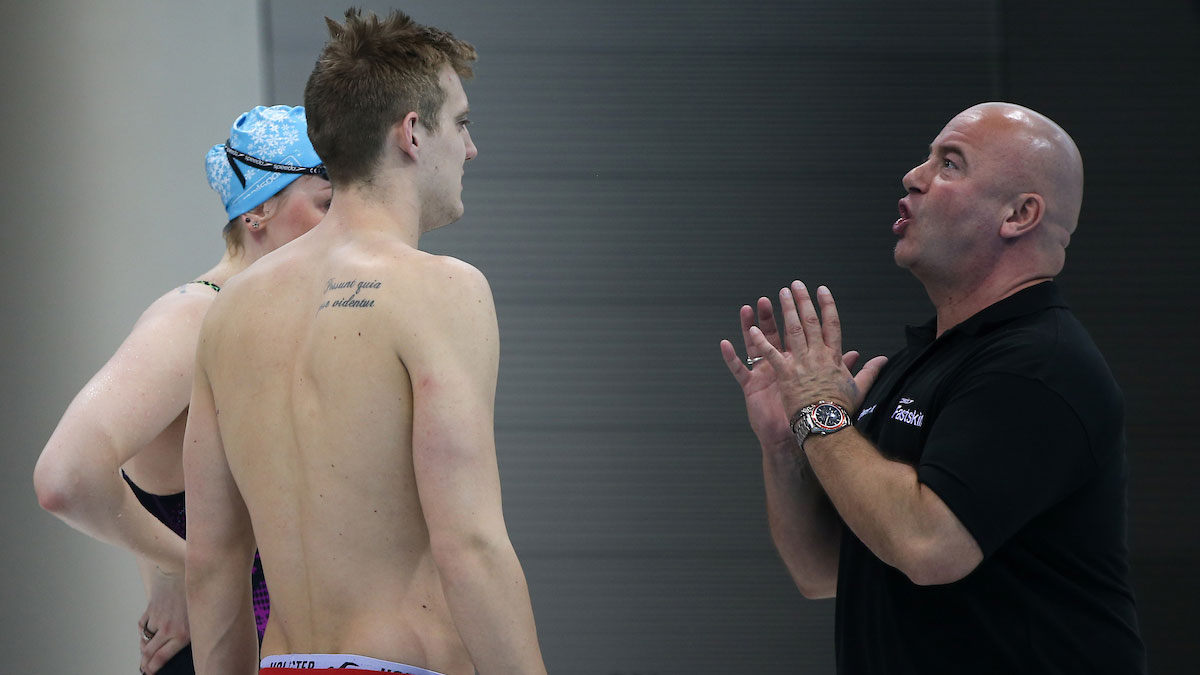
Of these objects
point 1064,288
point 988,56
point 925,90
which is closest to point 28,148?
point 925,90

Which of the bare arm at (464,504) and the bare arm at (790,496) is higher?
the bare arm at (464,504)

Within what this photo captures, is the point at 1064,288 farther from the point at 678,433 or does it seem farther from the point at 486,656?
the point at 486,656

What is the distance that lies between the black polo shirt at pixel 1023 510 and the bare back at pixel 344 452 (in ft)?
2.26

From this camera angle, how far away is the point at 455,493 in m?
1.32

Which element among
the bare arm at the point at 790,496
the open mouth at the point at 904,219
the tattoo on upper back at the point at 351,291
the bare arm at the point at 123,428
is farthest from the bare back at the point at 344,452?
the open mouth at the point at 904,219

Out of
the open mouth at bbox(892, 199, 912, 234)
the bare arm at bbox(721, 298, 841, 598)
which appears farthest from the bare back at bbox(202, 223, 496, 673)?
the open mouth at bbox(892, 199, 912, 234)

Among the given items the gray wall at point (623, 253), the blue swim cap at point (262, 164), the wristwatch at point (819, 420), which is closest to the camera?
the wristwatch at point (819, 420)

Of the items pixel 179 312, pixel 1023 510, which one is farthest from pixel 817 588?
pixel 179 312

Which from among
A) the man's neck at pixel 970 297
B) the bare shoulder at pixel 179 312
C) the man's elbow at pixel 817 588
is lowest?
the man's elbow at pixel 817 588

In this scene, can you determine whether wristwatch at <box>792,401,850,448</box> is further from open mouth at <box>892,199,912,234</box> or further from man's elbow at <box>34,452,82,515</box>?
man's elbow at <box>34,452,82,515</box>

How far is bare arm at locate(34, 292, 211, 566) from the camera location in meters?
1.84

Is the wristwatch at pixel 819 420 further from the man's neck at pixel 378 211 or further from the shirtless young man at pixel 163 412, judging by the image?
the shirtless young man at pixel 163 412

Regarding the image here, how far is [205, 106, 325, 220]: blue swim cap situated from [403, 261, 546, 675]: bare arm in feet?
3.11

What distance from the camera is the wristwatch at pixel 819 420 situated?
1.67 m
